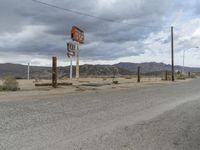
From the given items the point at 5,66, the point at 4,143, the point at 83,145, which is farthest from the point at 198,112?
the point at 5,66

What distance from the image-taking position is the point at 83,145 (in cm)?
935

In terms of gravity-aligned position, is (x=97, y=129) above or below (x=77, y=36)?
below

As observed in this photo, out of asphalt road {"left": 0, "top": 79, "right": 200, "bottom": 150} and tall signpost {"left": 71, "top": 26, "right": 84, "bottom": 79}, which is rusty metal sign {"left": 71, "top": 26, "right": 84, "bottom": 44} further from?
asphalt road {"left": 0, "top": 79, "right": 200, "bottom": 150}

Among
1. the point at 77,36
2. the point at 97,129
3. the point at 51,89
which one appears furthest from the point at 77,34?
the point at 97,129

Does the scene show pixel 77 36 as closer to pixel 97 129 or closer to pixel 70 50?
pixel 70 50

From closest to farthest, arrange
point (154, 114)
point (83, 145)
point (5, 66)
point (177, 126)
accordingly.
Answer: point (83, 145) → point (177, 126) → point (154, 114) → point (5, 66)

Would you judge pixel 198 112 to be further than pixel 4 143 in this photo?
Yes

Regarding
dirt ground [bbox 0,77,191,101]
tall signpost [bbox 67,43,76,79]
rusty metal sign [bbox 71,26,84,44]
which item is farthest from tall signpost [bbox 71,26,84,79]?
dirt ground [bbox 0,77,191,101]

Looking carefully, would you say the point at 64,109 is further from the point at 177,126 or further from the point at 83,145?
the point at 83,145

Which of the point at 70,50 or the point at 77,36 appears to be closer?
the point at 70,50

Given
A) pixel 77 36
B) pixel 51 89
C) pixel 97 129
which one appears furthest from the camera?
pixel 77 36

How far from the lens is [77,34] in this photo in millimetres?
53062

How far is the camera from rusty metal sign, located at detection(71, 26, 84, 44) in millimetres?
51978

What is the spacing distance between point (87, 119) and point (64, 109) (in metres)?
3.13
